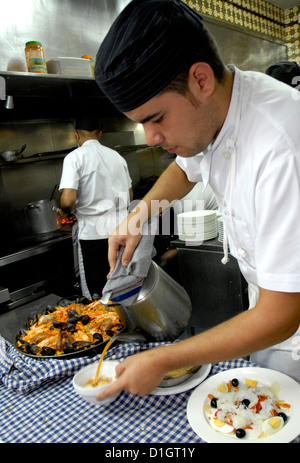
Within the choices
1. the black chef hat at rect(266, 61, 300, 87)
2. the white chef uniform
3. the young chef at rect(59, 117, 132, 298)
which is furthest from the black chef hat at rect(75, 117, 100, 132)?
the black chef hat at rect(266, 61, 300, 87)

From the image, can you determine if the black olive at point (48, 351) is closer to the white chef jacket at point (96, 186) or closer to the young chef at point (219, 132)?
the young chef at point (219, 132)

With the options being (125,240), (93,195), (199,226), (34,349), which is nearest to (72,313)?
(34,349)

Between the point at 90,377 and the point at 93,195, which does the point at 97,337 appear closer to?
the point at 90,377

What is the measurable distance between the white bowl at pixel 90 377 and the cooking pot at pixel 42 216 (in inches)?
104

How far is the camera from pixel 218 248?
2770mm

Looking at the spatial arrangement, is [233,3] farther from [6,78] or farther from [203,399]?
[203,399]

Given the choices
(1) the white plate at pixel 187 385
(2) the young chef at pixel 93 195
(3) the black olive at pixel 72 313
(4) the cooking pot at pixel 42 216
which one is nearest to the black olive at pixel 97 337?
(3) the black olive at pixel 72 313

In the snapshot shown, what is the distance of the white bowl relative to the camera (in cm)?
109

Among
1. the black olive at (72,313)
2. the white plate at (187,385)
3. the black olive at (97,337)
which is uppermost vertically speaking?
the white plate at (187,385)

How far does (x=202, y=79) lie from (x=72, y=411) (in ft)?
3.49

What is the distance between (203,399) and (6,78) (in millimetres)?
3081

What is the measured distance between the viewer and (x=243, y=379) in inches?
45.4

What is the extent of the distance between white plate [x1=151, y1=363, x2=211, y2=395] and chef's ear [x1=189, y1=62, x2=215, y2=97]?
0.86 m

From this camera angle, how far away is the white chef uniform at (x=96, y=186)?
3434 mm
